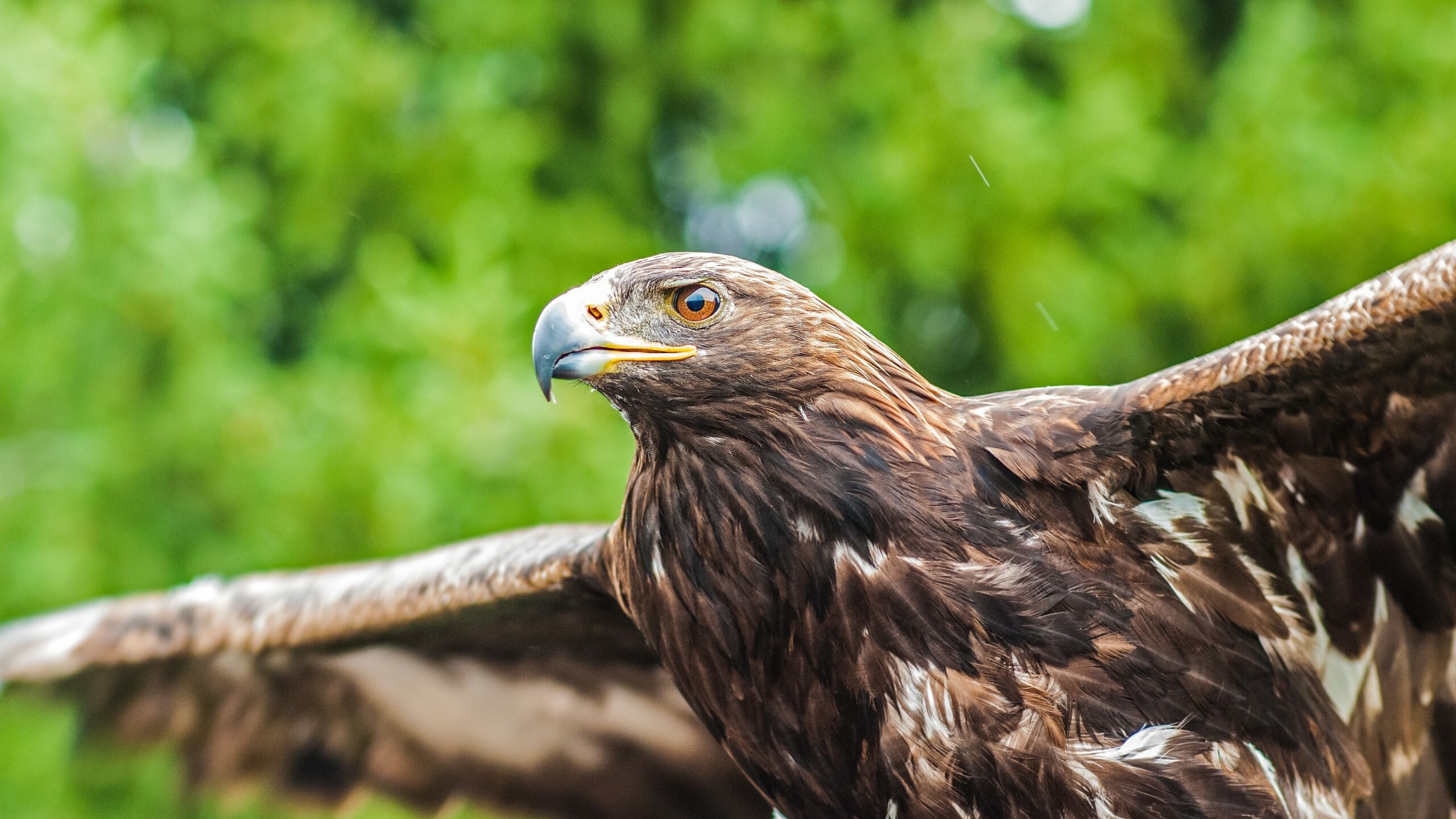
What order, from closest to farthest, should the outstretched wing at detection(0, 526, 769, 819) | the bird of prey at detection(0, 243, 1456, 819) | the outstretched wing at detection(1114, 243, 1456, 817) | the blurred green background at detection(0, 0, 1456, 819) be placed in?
the outstretched wing at detection(1114, 243, 1456, 817) → the bird of prey at detection(0, 243, 1456, 819) → the outstretched wing at detection(0, 526, 769, 819) → the blurred green background at detection(0, 0, 1456, 819)

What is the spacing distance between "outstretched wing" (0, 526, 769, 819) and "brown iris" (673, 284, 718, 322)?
4.38ft

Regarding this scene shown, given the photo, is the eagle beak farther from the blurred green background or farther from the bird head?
the blurred green background

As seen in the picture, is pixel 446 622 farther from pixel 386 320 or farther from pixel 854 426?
pixel 386 320

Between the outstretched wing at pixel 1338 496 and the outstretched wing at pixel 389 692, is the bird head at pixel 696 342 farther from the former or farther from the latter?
the outstretched wing at pixel 389 692

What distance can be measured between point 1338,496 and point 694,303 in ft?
4.71

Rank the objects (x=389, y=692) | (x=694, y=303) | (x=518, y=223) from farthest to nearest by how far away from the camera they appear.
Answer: (x=518, y=223) → (x=389, y=692) → (x=694, y=303)

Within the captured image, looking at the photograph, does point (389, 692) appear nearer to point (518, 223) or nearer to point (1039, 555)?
point (1039, 555)

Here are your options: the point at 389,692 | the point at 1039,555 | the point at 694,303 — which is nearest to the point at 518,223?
the point at 389,692

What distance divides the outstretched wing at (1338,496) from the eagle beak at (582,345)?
102cm

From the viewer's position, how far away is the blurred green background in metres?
7.43

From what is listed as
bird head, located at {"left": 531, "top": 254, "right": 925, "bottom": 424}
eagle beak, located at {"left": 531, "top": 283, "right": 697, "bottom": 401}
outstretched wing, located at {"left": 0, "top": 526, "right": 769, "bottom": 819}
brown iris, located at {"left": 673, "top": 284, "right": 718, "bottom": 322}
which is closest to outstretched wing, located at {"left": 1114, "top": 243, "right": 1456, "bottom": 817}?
bird head, located at {"left": 531, "top": 254, "right": 925, "bottom": 424}

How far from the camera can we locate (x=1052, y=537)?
3035 millimetres

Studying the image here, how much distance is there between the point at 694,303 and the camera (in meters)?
3.03

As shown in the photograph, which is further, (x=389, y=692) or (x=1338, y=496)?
(x=389, y=692)
